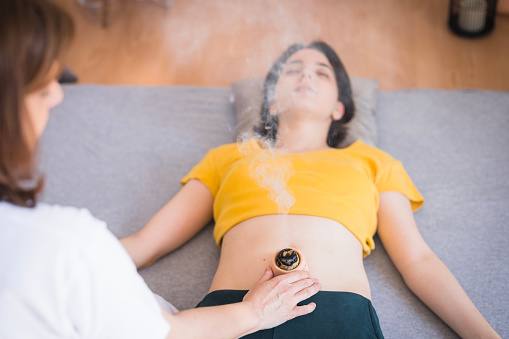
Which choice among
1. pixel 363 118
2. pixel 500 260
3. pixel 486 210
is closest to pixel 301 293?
pixel 500 260

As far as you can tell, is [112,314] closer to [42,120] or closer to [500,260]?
[42,120]

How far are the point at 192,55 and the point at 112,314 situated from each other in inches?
102

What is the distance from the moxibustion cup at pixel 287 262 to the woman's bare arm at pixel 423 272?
0.43 metres

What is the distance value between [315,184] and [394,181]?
0.32 metres

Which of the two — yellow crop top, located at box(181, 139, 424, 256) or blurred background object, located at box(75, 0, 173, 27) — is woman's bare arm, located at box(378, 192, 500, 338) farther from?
blurred background object, located at box(75, 0, 173, 27)

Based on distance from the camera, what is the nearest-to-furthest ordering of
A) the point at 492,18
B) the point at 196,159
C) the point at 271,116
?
the point at 271,116 < the point at 196,159 < the point at 492,18

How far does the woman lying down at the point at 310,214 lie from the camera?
143 cm

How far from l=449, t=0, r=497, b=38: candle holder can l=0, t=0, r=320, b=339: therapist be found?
9.39 feet

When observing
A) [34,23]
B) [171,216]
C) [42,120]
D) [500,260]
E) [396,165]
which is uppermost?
[34,23]

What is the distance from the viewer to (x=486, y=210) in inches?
75.6

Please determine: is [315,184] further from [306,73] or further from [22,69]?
[22,69]

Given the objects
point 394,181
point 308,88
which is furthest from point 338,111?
point 394,181

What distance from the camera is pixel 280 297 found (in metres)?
1.32

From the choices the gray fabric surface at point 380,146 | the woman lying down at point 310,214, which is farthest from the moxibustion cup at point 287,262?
the gray fabric surface at point 380,146
